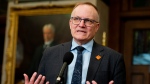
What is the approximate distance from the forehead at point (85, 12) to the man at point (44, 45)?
80.1 inches

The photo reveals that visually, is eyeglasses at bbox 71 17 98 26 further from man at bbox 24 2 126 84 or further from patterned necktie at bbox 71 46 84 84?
patterned necktie at bbox 71 46 84 84

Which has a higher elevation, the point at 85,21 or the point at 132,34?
the point at 85,21

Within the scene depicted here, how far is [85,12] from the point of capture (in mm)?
2383

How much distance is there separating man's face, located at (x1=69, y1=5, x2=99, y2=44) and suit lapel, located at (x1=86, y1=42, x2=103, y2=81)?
3.9 inches

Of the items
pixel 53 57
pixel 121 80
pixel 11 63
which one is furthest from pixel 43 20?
pixel 121 80

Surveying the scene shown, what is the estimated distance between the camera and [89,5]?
7.98 ft

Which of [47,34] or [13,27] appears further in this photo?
[13,27]

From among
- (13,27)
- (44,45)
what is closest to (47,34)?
(44,45)

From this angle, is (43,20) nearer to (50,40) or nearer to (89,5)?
(50,40)

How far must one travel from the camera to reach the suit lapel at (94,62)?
2.32 metres

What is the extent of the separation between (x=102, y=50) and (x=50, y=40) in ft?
6.73

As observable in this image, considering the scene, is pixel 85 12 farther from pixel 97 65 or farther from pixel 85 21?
pixel 97 65

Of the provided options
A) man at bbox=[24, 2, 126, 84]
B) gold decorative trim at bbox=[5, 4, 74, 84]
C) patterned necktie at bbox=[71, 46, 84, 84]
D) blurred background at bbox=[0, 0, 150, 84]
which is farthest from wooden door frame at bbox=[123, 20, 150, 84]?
patterned necktie at bbox=[71, 46, 84, 84]

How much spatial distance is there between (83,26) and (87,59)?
23cm
